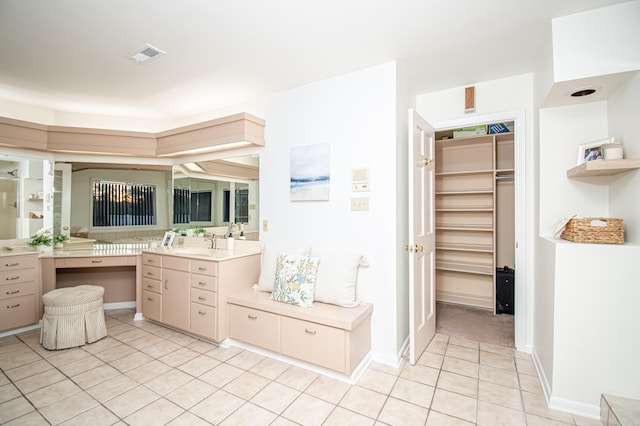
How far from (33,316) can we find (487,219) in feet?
17.7

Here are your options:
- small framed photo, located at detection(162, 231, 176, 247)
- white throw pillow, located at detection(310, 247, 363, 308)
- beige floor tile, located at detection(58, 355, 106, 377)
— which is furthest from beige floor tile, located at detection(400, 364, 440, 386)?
small framed photo, located at detection(162, 231, 176, 247)

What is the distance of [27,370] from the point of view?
2346 mm

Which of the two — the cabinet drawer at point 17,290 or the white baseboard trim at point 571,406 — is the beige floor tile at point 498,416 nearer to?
the white baseboard trim at point 571,406

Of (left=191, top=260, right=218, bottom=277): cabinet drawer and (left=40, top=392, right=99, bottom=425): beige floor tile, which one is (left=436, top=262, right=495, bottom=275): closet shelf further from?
(left=40, top=392, right=99, bottom=425): beige floor tile

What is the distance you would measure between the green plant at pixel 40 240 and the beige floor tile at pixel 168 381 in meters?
2.49

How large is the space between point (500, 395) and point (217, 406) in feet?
6.23

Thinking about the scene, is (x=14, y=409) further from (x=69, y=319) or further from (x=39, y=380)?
(x=69, y=319)

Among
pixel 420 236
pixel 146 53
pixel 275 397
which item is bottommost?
pixel 275 397

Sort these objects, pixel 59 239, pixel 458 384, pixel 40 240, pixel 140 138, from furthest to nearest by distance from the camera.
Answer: pixel 140 138
pixel 59 239
pixel 40 240
pixel 458 384

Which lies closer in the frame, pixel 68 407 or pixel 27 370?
pixel 68 407

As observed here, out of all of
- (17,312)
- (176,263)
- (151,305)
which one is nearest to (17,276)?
(17,312)

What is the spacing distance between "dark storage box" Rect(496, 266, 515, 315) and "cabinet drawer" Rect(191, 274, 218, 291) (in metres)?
3.31

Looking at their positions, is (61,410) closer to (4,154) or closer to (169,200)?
(169,200)

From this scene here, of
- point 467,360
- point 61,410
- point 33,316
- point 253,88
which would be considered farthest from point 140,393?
point 253,88
